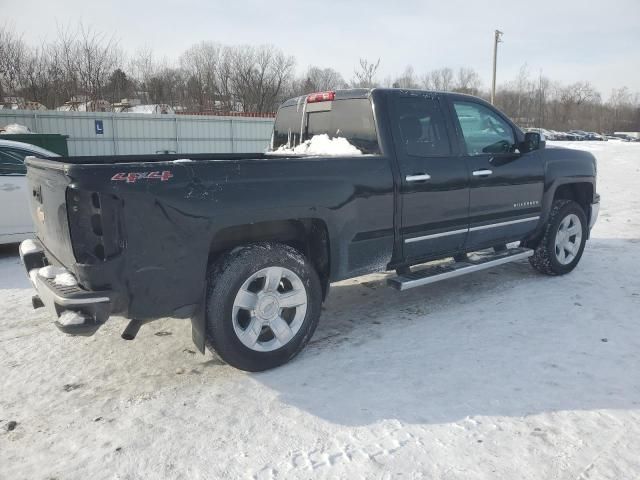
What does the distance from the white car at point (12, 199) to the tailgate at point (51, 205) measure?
3.35 metres

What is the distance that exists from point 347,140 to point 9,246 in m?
5.86

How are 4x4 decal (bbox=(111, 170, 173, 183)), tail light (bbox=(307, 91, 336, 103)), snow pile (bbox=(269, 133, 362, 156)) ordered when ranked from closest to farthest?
4x4 decal (bbox=(111, 170, 173, 183)) → snow pile (bbox=(269, 133, 362, 156)) → tail light (bbox=(307, 91, 336, 103))

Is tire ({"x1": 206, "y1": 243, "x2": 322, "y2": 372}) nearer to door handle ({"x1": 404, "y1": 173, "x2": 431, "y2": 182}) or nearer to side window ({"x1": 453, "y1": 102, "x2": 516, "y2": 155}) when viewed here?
door handle ({"x1": 404, "y1": 173, "x2": 431, "y2": 182})

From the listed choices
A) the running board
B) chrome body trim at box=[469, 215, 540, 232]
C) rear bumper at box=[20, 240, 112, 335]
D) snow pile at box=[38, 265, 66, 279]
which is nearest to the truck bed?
snow pile at box=[38, 265, 66, 279]

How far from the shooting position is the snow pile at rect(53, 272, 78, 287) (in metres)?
2.98

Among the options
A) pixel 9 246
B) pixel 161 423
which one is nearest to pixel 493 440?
pixel 161 423

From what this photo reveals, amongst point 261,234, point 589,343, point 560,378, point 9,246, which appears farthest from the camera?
point 9,246

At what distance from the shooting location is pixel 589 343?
3893mm

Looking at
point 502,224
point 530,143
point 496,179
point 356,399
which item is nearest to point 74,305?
point 356,399

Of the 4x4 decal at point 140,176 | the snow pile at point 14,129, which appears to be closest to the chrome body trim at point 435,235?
the 4x4 decal at point 140,176

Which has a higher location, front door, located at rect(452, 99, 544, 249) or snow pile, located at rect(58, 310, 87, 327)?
front door, located at rect(452, 99, 544, 249)

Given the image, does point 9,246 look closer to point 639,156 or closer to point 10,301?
point 10,301

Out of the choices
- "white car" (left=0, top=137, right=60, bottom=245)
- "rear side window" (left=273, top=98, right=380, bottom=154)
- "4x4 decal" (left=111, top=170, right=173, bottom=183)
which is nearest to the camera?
"4x4 decal" (left=111, top=170, right=173, bottom=183)

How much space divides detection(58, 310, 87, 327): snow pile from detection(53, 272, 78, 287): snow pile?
17 cm
